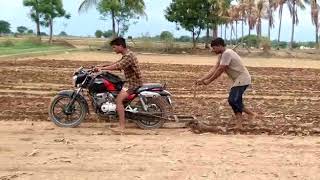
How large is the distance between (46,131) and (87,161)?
8.30ft

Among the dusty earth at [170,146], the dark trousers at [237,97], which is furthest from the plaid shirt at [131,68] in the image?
the dark trousers at [237,97]

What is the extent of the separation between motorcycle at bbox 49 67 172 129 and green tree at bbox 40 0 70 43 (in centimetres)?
4909

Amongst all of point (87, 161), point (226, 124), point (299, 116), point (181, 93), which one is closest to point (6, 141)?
point (87, 161)

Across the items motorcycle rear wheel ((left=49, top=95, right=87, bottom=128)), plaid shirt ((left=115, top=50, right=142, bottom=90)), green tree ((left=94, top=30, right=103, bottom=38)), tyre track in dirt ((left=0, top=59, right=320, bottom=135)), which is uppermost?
green tree ((left=94, top=30, right=103, bottom=38))

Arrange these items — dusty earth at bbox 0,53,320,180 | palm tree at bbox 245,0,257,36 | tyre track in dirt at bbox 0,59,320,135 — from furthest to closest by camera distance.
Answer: palm tree at bbox 245,0,257,36 → tyre track in dirt at bbox 0,59,320,135 → dusty earth at bbox 0,53,320,180

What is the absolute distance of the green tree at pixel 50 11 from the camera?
5919cm

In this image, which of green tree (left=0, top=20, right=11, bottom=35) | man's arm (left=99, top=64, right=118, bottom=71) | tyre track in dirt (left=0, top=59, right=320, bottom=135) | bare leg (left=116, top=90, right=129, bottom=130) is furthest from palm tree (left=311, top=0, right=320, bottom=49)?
green tree (left=0, top=20, right=11, bottom=35)

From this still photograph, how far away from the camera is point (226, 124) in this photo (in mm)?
10859

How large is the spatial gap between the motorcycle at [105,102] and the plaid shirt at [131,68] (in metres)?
0.13

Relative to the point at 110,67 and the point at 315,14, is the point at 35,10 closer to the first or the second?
the point at 315,14

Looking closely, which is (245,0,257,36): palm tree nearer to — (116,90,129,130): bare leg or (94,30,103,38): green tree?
(94,30,103,38): green tree

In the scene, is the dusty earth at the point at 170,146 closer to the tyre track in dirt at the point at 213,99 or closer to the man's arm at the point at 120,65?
the tyre track in dirt at the point at 213,99

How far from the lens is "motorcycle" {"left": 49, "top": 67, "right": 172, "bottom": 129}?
10.2m

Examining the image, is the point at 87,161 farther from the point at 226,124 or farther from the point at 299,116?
the point at 299,116
